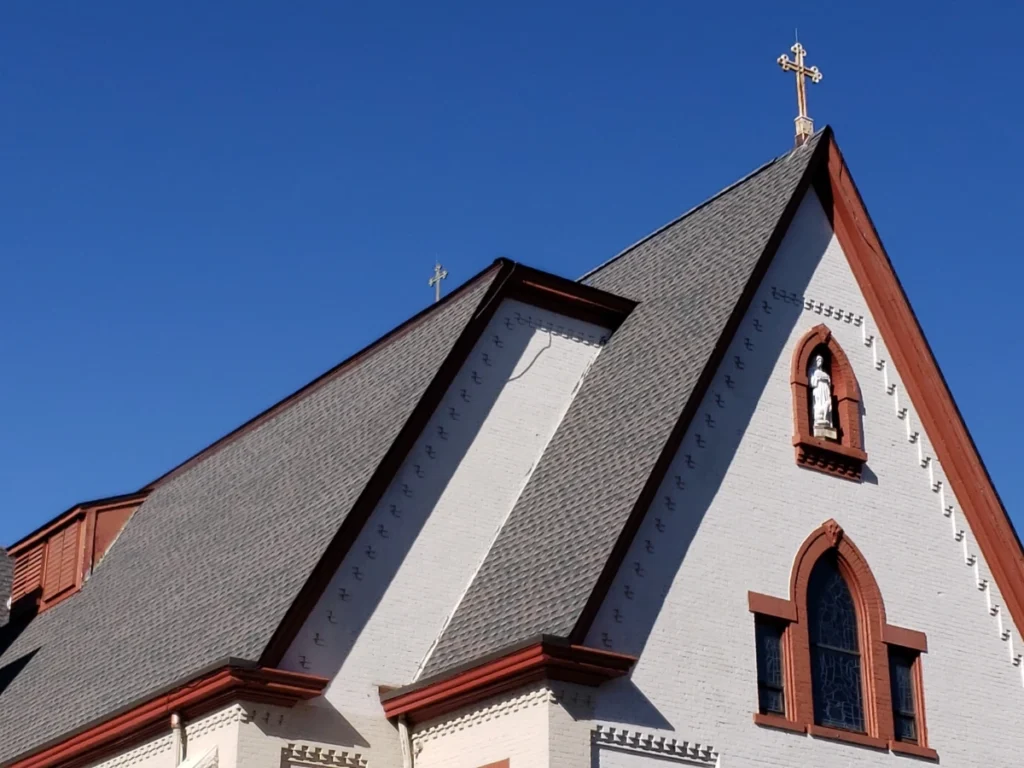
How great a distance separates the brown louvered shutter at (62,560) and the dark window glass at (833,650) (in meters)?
12.6

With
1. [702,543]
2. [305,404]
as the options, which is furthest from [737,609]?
[305,404]

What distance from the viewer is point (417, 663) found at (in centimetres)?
1936

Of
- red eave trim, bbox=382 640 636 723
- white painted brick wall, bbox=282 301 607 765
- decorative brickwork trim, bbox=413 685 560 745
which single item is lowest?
decorative brickwork trim, bbox=413 685 560 745

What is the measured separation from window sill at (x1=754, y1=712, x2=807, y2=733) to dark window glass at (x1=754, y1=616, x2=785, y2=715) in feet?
0.40

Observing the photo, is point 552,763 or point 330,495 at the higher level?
point 330,495

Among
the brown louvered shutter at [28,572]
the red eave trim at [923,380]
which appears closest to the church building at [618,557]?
the red eave trim at [923,380]

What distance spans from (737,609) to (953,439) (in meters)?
4.70

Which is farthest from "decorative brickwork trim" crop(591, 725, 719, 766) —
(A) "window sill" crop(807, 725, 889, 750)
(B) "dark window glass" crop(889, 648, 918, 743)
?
(B) "dark window glass" crop(889, 648, 918, 743)

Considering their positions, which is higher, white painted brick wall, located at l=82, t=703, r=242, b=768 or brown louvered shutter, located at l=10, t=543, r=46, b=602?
brown louvered shutter, located at l=10, t=543, r=46, b=602

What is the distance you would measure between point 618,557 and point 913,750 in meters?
4.33

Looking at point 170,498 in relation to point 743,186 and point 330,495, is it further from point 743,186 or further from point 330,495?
point 743,186

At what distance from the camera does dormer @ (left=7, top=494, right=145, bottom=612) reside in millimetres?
27109

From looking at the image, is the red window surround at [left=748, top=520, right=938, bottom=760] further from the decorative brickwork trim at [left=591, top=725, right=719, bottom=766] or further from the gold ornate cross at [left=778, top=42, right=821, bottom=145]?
the gold ornate cross at [left=778, top=42, right=821, bottom=145]

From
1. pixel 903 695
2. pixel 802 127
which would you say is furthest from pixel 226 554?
pixel 802 127
